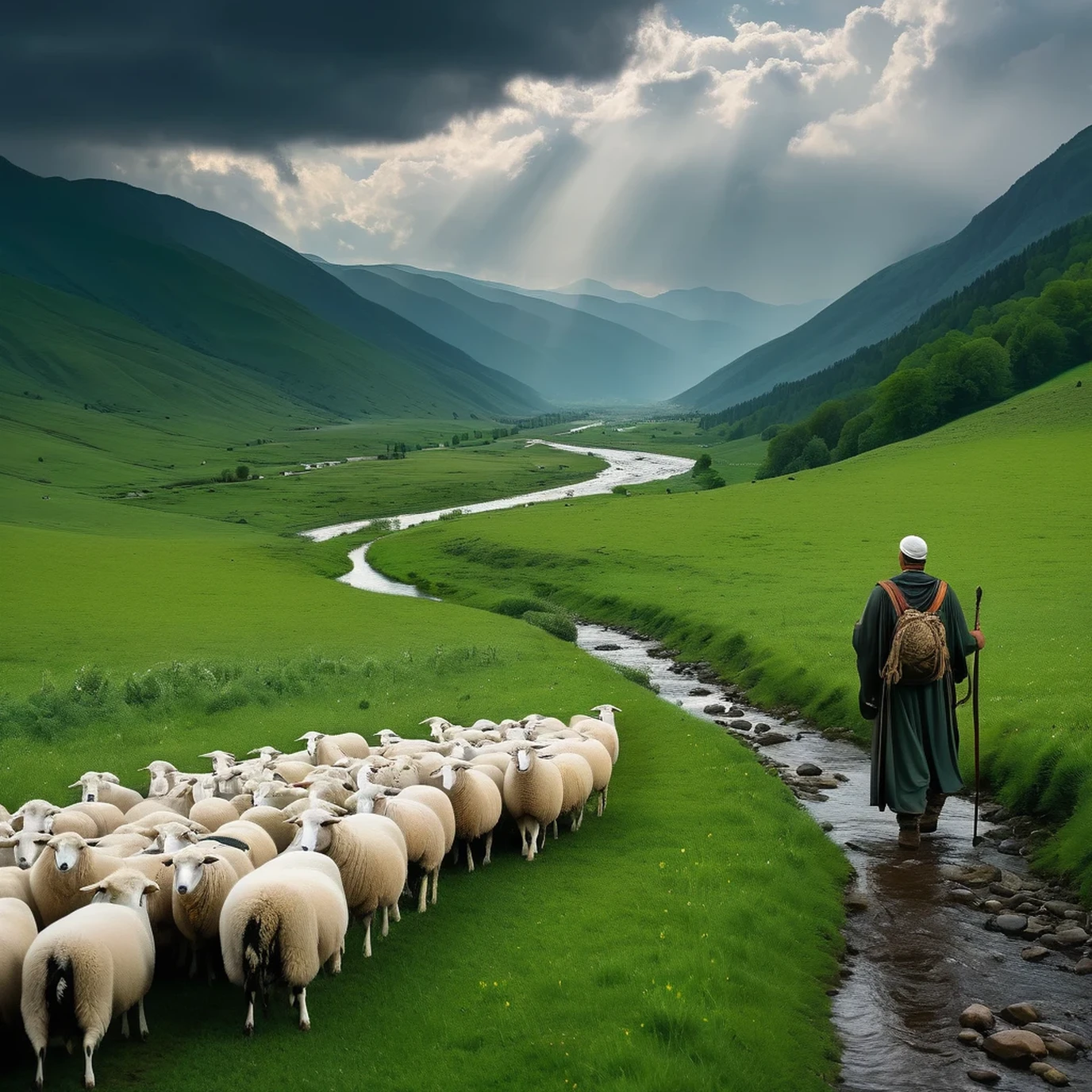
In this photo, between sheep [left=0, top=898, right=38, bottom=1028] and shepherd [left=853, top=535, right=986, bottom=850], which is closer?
sheep [left=0, top=898, right=38, bottom=1028]

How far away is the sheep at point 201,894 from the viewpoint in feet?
34.9

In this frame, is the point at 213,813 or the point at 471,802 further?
the point at 471,802

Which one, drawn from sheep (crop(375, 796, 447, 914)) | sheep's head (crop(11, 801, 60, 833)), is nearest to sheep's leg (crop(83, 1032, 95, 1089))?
sheep's head (crop(11, 801, 60, 833))

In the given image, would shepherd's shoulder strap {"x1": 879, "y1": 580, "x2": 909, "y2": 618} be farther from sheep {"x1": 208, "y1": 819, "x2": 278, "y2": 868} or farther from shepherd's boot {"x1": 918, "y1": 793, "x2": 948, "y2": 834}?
sheep {"x1": 208, "y1": 819, "x2": 278, "y2": 868}

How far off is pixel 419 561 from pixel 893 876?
2068 inches

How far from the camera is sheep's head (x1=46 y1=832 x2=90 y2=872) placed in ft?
35.5

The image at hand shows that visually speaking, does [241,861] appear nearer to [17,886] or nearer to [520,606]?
[17,886]

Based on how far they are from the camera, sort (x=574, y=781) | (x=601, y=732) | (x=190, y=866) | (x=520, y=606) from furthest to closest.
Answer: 1. (x=520, y=606)
2. (x=601, y=732)
3. (x=574, y=781)
4. (x=190, y=866)

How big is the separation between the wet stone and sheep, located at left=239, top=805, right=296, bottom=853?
8792 millimetres

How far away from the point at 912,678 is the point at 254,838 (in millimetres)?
9519

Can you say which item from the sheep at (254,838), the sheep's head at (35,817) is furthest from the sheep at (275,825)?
the sheep's head at (35,817)

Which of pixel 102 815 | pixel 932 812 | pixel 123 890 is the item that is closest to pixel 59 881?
pixel 123 890

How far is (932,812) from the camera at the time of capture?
1659cm

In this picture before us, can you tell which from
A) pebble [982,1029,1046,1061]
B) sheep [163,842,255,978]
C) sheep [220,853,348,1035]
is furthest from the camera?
sheep [163,842,255,978]
